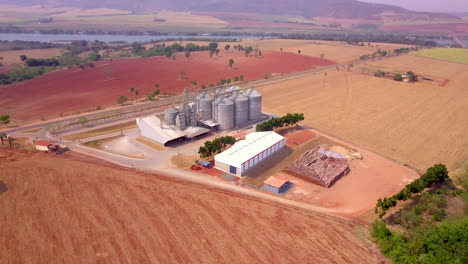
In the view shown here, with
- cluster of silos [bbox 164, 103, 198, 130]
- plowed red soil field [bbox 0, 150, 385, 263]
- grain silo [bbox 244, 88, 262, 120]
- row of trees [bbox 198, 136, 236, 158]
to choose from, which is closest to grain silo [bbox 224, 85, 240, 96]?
grain silo [bbox 244, 88, 262, 120]

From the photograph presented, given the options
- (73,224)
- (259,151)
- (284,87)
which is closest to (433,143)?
(259,151)

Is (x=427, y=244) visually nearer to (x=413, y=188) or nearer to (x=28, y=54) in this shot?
(x=413, y=188)

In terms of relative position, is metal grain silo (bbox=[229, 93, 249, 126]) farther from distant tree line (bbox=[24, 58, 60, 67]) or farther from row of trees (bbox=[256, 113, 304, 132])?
distant tree line (bbox=[24, 58, 60, 67])

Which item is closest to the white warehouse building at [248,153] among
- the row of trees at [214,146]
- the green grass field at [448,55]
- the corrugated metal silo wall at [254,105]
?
the row of trees at [214,146]

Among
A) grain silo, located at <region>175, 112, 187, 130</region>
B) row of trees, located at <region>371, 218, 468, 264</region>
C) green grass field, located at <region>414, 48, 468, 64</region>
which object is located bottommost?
row of trees, located at <region>371, 218, 468, 264</region>

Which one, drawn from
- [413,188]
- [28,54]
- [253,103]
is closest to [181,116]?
[253,103]

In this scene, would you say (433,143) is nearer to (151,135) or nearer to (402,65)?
(151,135)
